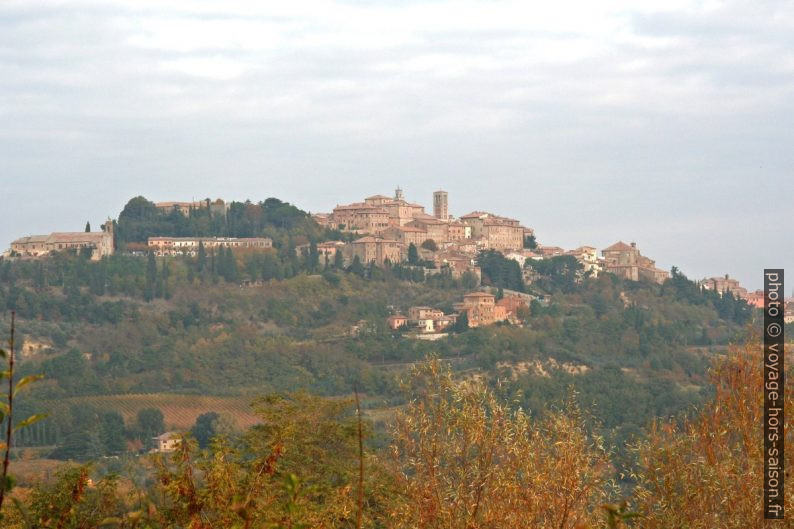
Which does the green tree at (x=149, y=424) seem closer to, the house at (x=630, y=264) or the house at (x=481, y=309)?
the house at (x=481, y=309)

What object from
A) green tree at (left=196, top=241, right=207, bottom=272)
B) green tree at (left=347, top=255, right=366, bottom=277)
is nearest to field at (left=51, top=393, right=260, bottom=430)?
green tree at (left=196, top=241, right=207, bottom=272)

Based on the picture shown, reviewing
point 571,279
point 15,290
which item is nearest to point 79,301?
point 15,290

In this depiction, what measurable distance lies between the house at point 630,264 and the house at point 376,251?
1619 centimetres

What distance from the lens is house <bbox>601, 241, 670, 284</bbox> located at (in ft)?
271

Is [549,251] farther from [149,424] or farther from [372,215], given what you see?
[149,424]

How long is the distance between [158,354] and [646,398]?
24347mm

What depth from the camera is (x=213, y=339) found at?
2501 inches

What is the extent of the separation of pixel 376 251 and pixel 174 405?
83.2 feet

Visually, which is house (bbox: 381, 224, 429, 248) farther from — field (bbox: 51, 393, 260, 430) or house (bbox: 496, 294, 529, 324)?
field (bbox: 51, 393, 260, 430)

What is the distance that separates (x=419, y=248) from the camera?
78375 mm

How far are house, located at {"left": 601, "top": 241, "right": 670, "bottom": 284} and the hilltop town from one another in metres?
0.07

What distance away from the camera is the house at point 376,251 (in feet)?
246

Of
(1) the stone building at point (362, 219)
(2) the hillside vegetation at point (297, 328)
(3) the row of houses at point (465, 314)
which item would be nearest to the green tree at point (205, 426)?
(2) the hillside vegetation at point (297, 328)

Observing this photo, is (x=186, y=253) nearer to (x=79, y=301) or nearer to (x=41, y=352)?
(x=79, y=301)
